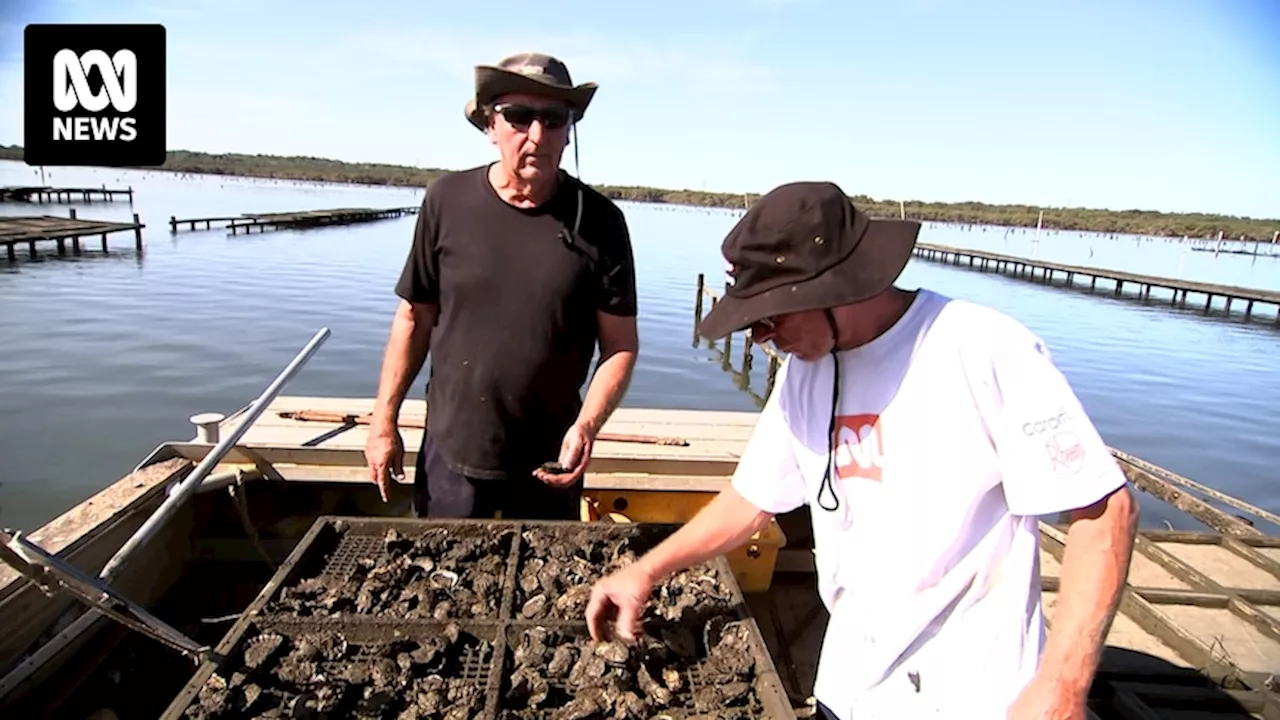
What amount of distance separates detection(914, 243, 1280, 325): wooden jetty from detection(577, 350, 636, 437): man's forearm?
31817 mm

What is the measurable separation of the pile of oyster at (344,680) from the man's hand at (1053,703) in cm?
128

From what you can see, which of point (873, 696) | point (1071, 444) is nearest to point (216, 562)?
point (873, 696)

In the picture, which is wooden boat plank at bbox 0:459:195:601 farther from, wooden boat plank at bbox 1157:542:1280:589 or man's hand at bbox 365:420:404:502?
wooden boat plank at bbox 1157:542:1280:589

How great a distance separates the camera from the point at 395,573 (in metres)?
2.53

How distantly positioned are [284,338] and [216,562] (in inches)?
552

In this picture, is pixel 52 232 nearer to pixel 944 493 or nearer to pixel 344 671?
pixel 344 671

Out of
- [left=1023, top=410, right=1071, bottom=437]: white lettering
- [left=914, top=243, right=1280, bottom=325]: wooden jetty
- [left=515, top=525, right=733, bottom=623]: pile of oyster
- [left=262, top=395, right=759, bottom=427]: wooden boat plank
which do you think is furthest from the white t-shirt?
[left=914, top=243, right=1280, bottom=325]: wooden jetty

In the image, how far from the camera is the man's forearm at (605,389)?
2.81 m

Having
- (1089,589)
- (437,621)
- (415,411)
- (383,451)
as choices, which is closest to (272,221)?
(415,411)

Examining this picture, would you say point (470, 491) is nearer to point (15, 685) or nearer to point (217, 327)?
point (15, 685)

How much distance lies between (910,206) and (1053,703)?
11028 centimetres

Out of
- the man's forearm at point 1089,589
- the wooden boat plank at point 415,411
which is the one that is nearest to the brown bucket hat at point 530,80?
the man's forearm at point 1089,589

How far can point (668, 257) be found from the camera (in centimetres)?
4062

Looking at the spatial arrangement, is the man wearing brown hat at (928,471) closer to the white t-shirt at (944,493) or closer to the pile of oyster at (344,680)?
the white t-shirt at (944,493)
